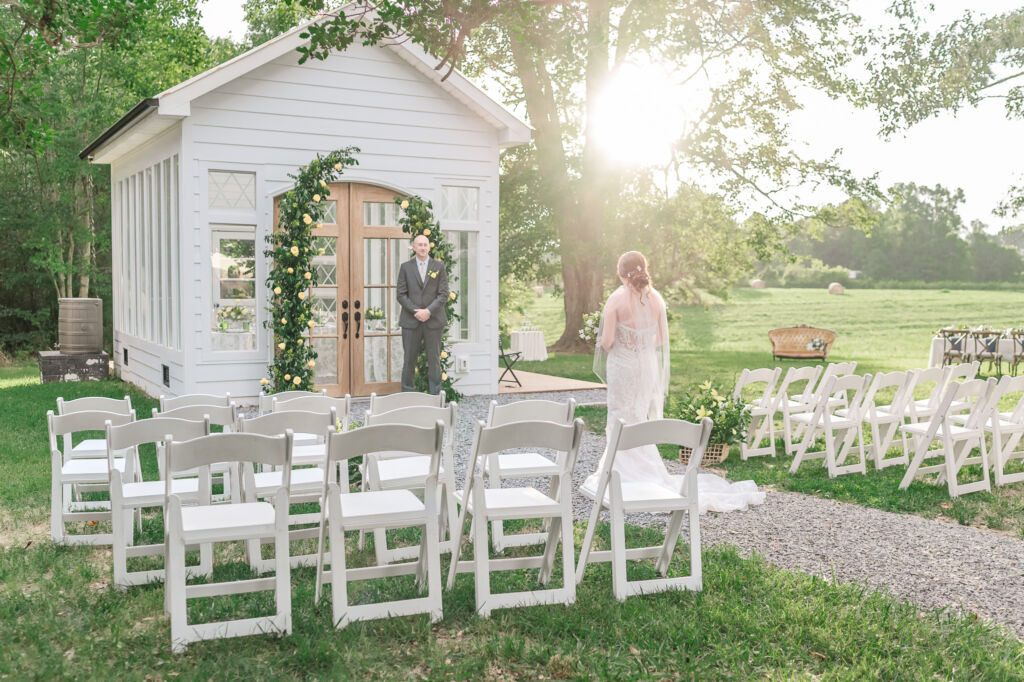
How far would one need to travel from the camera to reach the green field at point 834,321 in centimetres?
2355

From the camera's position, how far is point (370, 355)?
477 inches

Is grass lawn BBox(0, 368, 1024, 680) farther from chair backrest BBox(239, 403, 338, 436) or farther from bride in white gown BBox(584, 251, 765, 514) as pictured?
bride in white gown BBox(584, 251, 765, 514)

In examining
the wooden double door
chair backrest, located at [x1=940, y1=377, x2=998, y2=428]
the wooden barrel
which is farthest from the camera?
the wooden barrel

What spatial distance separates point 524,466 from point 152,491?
Answer: 2109 millimetres

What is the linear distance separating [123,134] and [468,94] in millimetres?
4596

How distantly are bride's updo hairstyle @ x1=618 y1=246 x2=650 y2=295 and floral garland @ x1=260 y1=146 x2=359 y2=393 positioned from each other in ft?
16.2

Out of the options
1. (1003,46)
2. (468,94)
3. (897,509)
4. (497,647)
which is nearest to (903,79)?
(1003,46)

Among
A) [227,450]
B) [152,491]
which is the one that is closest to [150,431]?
[152,491]

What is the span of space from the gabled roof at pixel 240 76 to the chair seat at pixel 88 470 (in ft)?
18.0

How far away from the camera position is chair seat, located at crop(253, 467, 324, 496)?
5312mm

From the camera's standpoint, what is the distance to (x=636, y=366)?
7.25 m

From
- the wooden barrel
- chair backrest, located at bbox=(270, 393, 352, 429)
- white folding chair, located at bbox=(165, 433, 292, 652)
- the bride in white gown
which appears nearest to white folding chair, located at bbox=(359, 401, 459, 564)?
chair backrest, located at bbox=(270, 393, 352, 429)

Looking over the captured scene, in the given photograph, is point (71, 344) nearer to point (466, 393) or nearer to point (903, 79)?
point (466, 393)

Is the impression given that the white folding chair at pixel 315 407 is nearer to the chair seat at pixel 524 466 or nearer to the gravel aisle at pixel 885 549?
the chair seat at pixel 524 466
